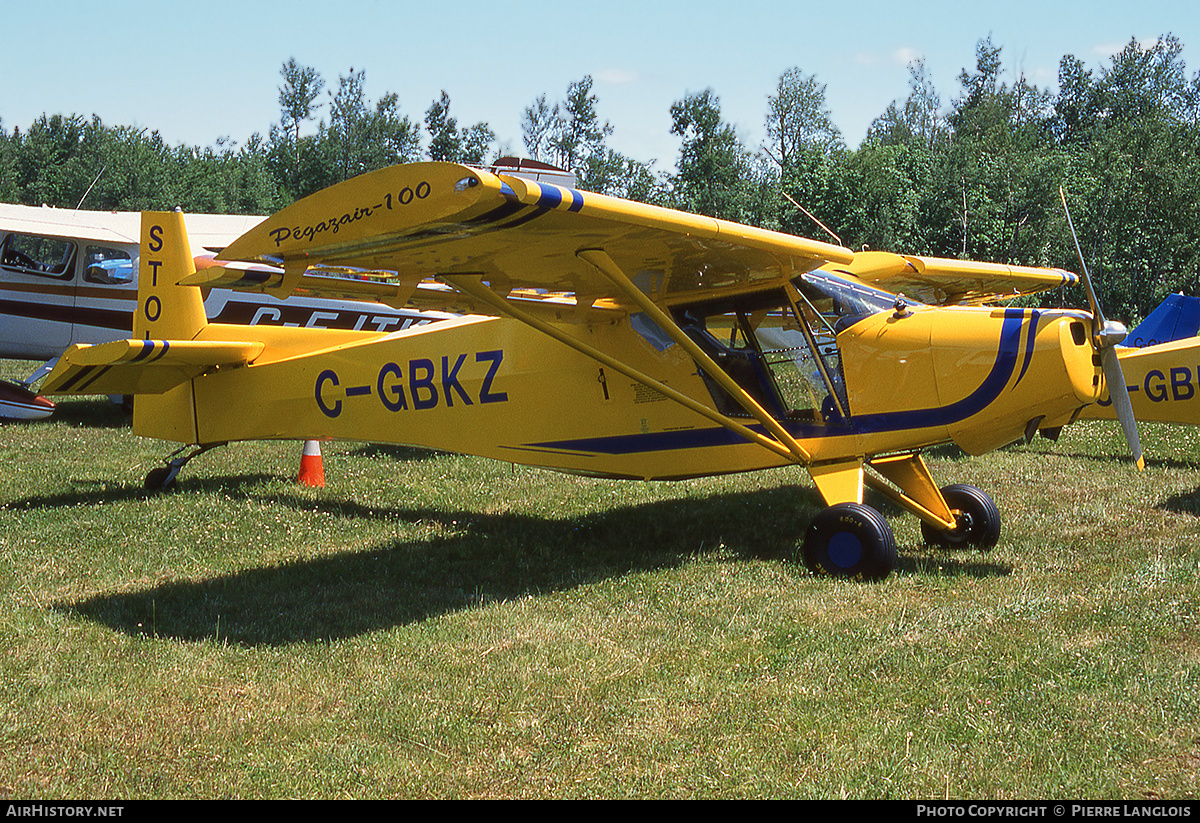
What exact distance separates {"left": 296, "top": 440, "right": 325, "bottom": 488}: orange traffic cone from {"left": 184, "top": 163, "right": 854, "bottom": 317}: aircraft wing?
3053mm

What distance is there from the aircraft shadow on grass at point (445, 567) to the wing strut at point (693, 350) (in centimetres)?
88

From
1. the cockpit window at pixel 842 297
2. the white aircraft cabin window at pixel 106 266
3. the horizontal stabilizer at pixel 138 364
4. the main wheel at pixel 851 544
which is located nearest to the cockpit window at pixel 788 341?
the cockpit window at pixel 842 297

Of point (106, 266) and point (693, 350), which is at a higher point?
point (106, 266)

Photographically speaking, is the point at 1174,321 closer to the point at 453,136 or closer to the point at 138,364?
the point at 138,364

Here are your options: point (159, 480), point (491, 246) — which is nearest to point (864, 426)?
point (491, 246)

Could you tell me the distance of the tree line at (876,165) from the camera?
31.9 meters

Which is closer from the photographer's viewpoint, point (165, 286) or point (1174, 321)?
point (165, 286)

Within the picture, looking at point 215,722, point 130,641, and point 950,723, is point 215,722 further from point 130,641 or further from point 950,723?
point 950,723

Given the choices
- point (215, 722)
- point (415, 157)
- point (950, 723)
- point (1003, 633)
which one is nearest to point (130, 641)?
point (215, 722)

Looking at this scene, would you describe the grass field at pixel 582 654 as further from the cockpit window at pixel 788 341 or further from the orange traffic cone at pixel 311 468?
the cockpit window at pixel 788 341

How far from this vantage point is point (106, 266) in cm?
1531

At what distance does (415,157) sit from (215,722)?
65.8 m

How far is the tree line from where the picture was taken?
105 ft

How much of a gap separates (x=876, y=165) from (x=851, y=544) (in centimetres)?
2983
